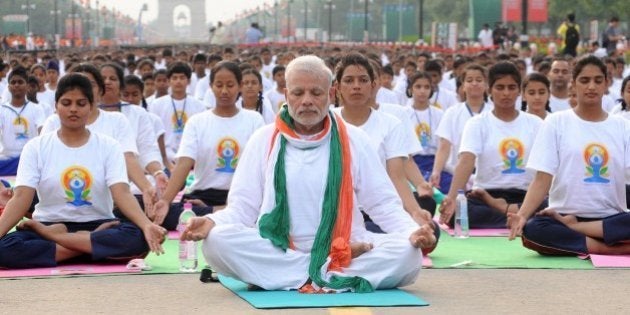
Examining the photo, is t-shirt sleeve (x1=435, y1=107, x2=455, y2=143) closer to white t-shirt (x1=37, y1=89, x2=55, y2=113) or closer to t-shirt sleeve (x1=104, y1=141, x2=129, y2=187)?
t-shirt sleeve (x1=104, y1=141, x2=129, y2=187)

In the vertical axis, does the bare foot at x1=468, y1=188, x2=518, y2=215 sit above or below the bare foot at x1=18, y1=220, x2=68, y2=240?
below

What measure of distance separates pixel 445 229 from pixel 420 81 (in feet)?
16.3

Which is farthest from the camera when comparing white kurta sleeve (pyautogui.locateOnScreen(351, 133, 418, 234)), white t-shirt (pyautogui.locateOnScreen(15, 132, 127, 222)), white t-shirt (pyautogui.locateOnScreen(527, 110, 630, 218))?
white t-shirt (pyautogui.locateOnScreen(527, 110, 630, 218))

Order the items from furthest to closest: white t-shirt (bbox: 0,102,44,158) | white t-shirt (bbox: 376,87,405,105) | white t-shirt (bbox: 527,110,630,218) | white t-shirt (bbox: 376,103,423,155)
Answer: white t-shirt (bbox: 376,87,405,105) → white t-shirt (bbox: 0,102,44,158) → white t-shirt (bbox: 376,103,423,155) → white t-shirt (bbox: 527,110,630,218)

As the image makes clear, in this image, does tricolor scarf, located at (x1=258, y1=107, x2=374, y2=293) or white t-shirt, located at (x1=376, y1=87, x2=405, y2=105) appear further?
white t-shirt, located at (x1=376, y1=87, x2=405, y2=105)

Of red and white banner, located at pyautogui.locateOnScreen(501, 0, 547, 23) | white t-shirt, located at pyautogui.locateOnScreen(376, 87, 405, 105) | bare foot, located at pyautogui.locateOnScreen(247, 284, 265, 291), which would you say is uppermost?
red and white banner, located at pyautogui.locateOnScreen(501, 0, 547, 23)

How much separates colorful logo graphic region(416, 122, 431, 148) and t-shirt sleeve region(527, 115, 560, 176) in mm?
6726

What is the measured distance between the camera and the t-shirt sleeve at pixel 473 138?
13.5 m

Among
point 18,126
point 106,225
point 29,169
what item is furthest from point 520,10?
point 29,169

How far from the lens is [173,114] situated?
745 inches

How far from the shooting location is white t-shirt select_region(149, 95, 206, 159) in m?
18.7

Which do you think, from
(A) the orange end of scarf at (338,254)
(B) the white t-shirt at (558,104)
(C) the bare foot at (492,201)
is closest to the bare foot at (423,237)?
(A) the orange end of scarf at (338,254)

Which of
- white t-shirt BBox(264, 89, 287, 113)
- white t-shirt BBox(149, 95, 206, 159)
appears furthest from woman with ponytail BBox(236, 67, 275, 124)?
Result: white t-shirt BBox(264, 89, 287, 113)

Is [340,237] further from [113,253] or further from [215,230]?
[113,253]
